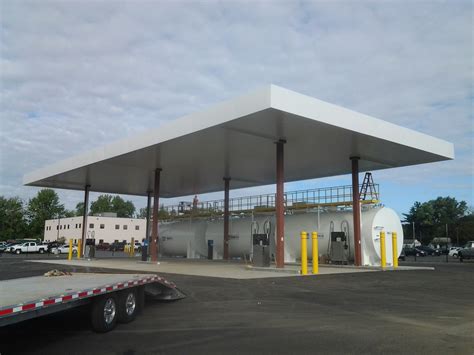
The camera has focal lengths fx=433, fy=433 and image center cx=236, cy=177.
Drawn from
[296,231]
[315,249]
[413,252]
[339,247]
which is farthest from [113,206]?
[315,249]

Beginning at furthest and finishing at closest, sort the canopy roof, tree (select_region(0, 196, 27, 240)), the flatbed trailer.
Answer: tree (select_region(0, 196, 27, 240))
the canopy roof
the flatbed trailer

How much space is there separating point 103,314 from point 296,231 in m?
19.7

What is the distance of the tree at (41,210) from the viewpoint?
10112 cm

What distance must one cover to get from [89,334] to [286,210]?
22.1 metres

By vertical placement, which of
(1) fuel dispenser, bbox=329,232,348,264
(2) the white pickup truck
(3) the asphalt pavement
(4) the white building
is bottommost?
(3) the asphalt pavement

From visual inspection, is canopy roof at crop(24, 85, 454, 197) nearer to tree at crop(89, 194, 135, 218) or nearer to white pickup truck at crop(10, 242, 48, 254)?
white pickup truck at crop(10, 242, 48, 254)

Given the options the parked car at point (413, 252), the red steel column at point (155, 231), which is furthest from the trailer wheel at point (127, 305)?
the parked car at point (413, 252)

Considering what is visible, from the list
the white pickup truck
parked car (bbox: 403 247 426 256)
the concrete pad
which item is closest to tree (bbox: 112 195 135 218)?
the white pickup truck

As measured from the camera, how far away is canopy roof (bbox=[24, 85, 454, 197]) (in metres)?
16.9

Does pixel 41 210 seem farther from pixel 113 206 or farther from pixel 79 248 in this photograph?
pixel 79 248

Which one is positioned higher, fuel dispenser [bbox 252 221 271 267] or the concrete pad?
fuel dispenser [bbox 252 221 271 267]

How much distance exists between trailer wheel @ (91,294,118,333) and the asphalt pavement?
0.16 meters

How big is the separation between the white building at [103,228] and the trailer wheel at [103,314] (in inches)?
3091

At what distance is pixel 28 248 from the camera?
5319 cm
